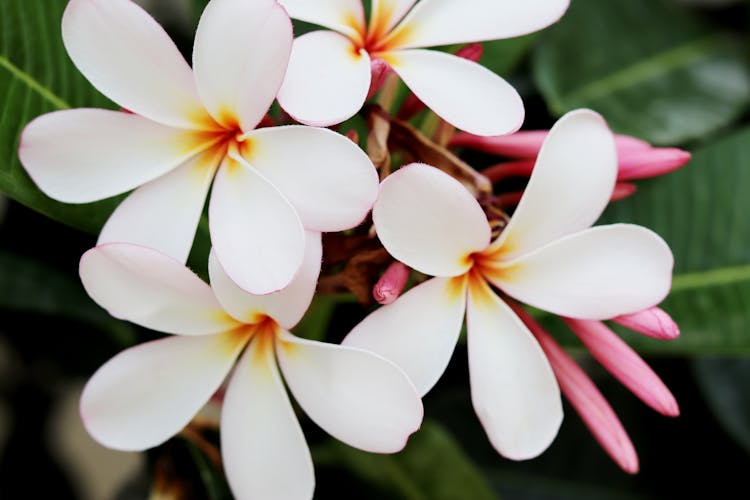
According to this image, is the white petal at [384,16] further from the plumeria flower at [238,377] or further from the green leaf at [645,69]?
the green leaf at [645,69]

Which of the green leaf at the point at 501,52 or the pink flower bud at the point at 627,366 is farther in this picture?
the green leaf at the point at 501,52

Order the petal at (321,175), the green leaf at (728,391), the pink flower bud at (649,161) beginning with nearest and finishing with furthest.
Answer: the petal at (321,175), the pink flower bud at (649,161), the green leaf at (728,391)

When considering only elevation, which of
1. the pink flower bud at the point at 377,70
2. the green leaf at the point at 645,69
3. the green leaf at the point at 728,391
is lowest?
the green leaf at the point at 728,391

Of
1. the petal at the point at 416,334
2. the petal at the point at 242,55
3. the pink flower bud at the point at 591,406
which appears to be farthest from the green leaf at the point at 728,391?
the petal at the point at 242,55

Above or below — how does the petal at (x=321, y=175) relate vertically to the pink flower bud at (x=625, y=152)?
above

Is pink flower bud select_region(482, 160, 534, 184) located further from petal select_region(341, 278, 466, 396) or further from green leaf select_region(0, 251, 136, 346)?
green leaf select_region(0, 251, 136, 346)

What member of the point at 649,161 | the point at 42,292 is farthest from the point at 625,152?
the point at 42,292
